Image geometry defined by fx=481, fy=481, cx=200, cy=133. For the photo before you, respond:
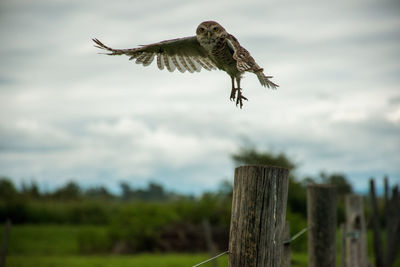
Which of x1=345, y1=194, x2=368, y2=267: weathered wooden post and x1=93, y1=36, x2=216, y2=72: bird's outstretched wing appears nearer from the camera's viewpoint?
x1=93, y1=36, x2=216, y2=72: bird's outstretched wing

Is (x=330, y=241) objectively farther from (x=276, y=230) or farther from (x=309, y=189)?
(x=276, y=230)

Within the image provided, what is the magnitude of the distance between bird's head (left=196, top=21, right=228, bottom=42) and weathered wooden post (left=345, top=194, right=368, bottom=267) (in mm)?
3240

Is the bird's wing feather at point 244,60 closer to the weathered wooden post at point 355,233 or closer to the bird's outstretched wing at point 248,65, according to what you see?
the bird's outstretched wing at point 248,65

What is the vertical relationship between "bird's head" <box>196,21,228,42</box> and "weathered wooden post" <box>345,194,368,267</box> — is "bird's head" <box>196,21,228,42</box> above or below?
above

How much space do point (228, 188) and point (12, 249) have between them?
1027cm

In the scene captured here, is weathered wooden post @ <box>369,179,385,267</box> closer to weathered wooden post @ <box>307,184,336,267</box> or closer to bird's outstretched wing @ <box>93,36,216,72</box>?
weathered wooden post @ <box>307,184,336,267</box>

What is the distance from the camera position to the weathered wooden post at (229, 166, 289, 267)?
2.79m

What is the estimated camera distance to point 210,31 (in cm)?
473

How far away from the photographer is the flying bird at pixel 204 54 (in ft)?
13.0

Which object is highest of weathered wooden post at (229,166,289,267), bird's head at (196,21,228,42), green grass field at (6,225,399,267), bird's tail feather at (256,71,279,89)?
bird's head at (196,21,228,42)

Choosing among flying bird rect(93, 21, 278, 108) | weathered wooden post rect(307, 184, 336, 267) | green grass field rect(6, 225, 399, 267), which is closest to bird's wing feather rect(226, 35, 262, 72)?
flying bird rect(93, 21, 278, 108)

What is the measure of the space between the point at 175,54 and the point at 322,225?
2594 millimetres

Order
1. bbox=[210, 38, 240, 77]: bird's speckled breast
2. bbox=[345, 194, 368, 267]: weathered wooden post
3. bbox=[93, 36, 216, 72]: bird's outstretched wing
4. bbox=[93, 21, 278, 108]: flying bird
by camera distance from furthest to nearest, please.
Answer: bbox=[345, 194, 368, 267]: weathered wooden post, bbox=[93, 36, 216, 72]: bird's outstretched wing, bbox=[210, 38, 240, 77]: bird's speckled breast, bbox=[93, 21, 278, 108]: flying bird

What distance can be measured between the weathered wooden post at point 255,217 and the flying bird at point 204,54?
1063 mm
